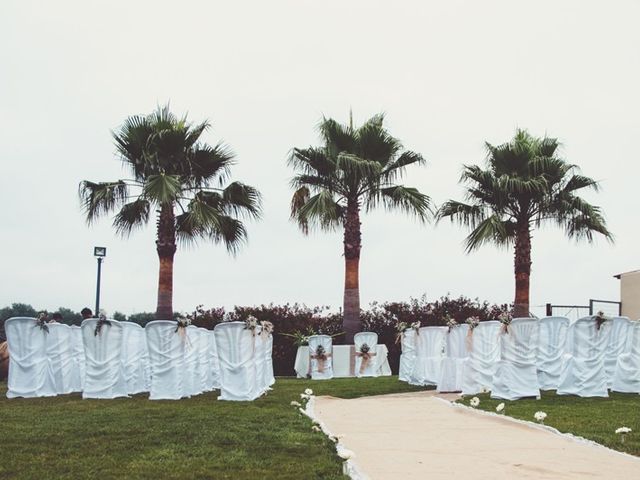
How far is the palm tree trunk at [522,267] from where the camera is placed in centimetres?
2052

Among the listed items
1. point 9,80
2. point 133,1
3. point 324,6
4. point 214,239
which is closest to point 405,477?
point 324,6

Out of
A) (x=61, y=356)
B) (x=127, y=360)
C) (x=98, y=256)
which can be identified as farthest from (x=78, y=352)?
(x=98, y=256)

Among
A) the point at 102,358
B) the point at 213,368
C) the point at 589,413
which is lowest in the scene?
the point at 213,368

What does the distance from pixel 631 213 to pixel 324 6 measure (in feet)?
27.8

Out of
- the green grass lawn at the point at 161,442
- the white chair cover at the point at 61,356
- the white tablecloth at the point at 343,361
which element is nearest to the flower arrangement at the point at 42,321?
the white chair cover at the point at 61,356

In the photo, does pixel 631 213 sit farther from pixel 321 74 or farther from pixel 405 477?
pixel 405 477

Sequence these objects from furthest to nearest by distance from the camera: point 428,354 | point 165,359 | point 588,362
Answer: point 428,354 → point 588,362 → point 165,359

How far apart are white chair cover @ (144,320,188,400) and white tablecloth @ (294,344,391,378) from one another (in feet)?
30.0

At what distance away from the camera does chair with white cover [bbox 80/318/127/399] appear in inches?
422

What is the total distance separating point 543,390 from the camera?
11.9 metres

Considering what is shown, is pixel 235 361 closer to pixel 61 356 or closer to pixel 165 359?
pixel 165 359

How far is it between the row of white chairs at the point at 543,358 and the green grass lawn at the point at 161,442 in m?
3.50

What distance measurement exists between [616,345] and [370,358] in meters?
8.05

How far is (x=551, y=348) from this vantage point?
11.4 metres
